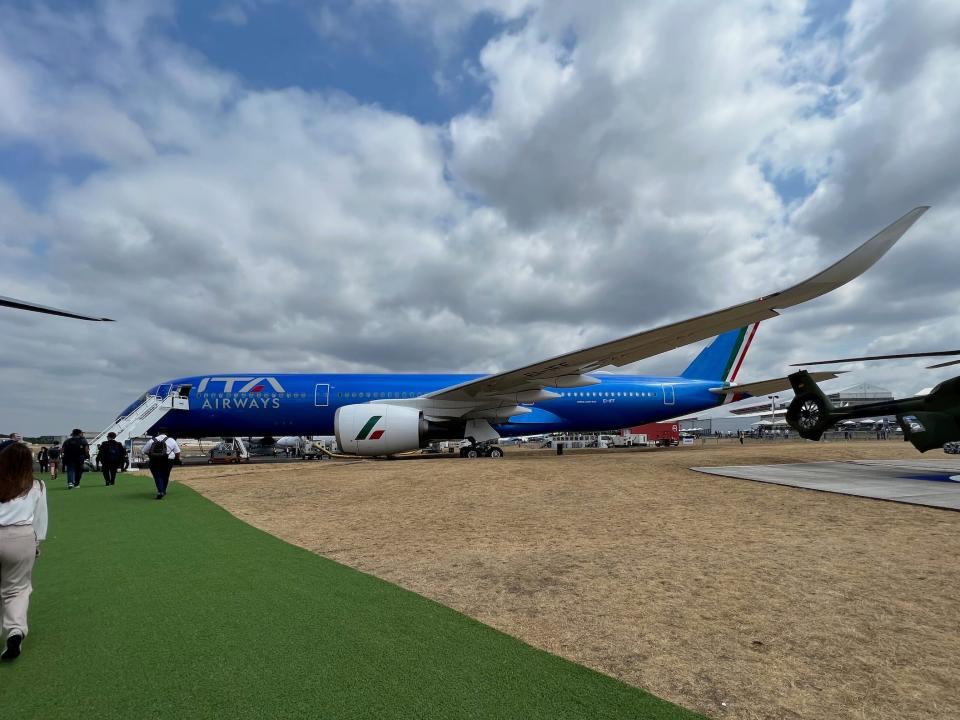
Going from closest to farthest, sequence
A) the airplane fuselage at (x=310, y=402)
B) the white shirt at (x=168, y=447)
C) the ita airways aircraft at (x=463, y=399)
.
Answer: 1. the white shirt at (x=168, y=447)
2. the ita airways aircraft at (x=463, y=399)
3. the airplane fuselage at (x=310, y=402)

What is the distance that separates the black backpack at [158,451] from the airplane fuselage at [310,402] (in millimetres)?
8965

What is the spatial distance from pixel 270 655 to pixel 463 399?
45.5 ft

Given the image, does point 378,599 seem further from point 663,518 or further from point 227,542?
point 663,518

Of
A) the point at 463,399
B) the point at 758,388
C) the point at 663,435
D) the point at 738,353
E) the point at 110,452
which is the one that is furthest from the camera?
the point at 663,435

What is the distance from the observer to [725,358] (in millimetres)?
22594

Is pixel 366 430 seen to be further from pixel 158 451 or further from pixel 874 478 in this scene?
pixel 874 478

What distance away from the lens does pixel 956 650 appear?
2.83m

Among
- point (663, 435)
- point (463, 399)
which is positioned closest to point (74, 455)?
point (463, 399)

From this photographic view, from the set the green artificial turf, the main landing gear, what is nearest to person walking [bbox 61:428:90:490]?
the green artificial turf

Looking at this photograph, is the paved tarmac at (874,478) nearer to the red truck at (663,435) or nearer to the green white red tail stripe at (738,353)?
the green white red tail stripe at (738,353)

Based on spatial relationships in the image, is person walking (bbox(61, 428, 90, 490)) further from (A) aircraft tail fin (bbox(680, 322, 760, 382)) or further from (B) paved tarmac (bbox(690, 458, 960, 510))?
(A) aircraft tail fin (bbox(680, 322, 760, 382))

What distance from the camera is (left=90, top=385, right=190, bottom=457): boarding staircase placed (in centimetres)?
1731

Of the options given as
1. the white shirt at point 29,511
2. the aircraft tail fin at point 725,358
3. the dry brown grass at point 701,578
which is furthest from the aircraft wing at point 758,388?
the white shirt at point 29,511

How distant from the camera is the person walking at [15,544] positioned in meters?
2.86
